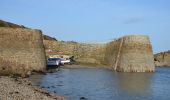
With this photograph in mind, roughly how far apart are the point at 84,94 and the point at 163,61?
95.3m

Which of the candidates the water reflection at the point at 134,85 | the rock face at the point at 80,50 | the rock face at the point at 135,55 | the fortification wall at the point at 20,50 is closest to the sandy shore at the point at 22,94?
the water reflection at the point at 134,85

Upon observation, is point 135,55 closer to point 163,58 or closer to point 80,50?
point 80,50

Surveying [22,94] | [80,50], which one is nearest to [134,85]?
[22,94]

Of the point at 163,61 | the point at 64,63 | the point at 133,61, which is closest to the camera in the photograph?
the point at 133,61

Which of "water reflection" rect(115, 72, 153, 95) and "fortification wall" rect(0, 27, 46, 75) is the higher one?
"fortification wall" rect(0, 27, 46, 75)

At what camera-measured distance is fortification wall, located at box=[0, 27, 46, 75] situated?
3941 cm

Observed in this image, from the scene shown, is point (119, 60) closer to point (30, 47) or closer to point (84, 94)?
point (30, 47)

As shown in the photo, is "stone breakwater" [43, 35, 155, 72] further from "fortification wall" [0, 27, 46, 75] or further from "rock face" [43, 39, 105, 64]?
"fortification wall" [0, 27, 46, 75]

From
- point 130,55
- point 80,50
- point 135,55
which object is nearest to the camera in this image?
point 135,55

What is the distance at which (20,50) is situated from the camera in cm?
4100

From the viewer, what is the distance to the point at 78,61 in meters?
67.3

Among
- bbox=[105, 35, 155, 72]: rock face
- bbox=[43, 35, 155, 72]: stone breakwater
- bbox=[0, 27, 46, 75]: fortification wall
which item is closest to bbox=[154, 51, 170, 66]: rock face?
bbox=[43, 35, 155, 72]: stone breakwater

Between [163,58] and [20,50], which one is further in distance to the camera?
[163,58]

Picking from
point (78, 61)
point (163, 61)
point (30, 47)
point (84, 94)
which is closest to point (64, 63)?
point (78, 61)
